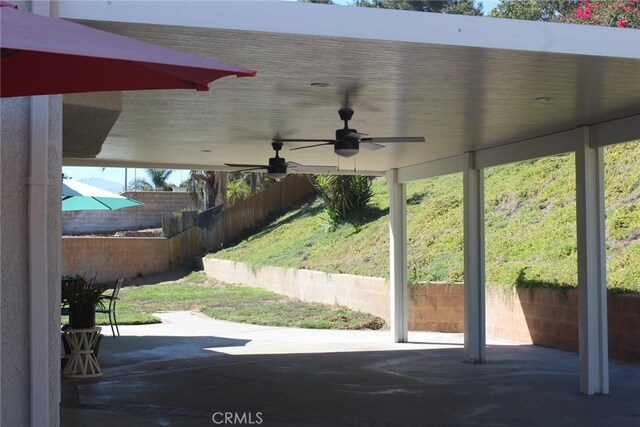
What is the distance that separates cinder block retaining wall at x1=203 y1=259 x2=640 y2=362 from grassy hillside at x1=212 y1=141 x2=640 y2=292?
1.06ft

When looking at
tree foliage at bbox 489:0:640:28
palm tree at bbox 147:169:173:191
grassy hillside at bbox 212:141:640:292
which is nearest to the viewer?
grassy hillside at bbox 212:141:640:292

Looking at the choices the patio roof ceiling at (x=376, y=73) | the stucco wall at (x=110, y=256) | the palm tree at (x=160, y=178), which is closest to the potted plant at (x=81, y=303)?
the patio roof ceiling at (x=376, y=73)

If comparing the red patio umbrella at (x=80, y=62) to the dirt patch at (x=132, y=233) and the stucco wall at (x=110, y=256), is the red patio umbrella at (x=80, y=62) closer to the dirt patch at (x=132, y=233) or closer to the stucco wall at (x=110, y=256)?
the stucco wall at (x=110, y=256)

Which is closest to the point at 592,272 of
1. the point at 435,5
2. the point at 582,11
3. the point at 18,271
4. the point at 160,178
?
the point at 18,271

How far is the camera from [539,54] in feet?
19.0

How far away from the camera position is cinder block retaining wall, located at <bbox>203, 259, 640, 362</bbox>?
1104 centimetres

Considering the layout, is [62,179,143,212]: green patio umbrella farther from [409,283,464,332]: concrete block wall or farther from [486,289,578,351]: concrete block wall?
[486,289,578,351]: concrete block wall

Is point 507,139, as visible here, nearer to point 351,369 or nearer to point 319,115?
point 319,115

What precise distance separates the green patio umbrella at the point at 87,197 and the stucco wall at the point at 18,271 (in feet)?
24.3

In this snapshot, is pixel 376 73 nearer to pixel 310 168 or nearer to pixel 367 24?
pixel 367 24

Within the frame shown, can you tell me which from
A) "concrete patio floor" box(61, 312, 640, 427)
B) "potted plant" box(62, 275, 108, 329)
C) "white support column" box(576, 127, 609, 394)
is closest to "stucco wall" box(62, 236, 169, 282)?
"concrete patio floor" box(61, 312, 640, 427)

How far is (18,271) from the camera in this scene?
4.71 meters

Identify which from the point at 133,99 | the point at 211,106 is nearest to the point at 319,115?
the point at 211,106

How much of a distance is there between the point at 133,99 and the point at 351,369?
15.8ft
